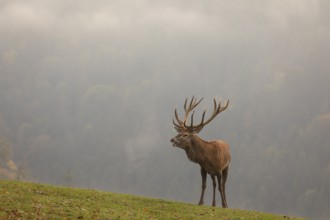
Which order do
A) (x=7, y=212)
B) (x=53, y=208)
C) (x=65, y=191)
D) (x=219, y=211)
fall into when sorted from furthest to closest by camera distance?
1. (x=65, y=191)
2. (x=219, y=211)
3. (x=53, y=208)
4. (x=7, y=212)

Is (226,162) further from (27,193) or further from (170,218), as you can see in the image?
(27,193)

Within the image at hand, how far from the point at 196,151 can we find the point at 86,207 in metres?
7.19

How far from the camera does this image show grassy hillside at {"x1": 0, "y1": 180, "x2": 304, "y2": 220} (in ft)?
63.3

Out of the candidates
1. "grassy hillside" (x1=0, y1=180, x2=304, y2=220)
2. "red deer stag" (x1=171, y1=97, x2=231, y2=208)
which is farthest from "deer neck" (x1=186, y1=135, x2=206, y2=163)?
"grassy hillside" (x1=0, y1=180, x2=304, y2=220)

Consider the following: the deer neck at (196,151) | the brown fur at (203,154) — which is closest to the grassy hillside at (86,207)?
the brown fur at (203,154)

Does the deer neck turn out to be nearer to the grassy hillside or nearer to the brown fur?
the brown fur

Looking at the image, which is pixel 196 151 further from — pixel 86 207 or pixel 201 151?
pixel 86 207

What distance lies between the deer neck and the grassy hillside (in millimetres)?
2616

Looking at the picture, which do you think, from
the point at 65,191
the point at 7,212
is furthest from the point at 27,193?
the point at 7,212

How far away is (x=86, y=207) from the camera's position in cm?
2103

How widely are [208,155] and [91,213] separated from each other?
8.18m

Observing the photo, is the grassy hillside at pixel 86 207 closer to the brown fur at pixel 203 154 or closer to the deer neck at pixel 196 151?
the brown fur at pixel 203 154

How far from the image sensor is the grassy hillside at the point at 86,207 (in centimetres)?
1928

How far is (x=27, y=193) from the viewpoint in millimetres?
23484
